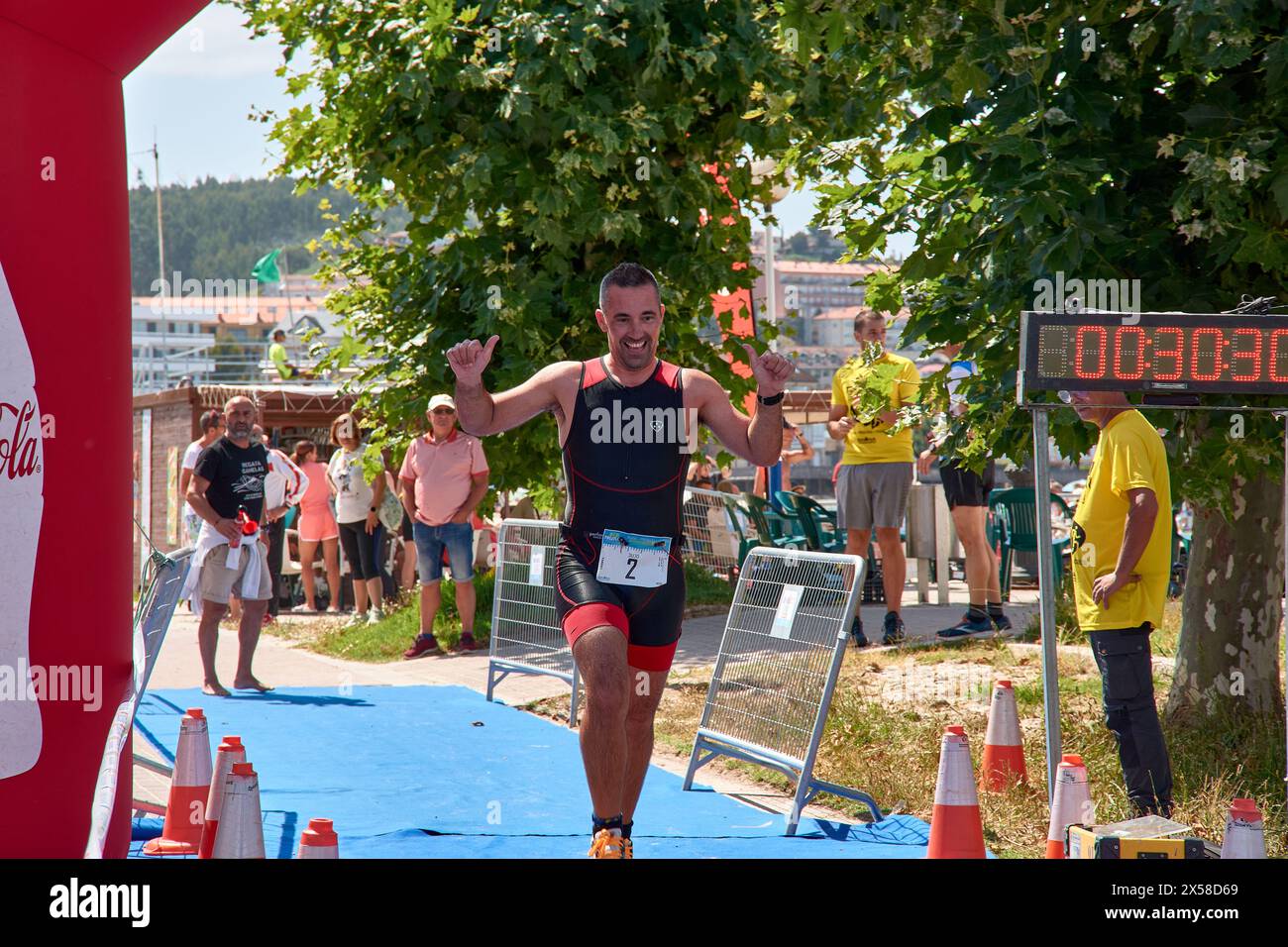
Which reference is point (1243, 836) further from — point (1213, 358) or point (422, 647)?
point (422, 647)

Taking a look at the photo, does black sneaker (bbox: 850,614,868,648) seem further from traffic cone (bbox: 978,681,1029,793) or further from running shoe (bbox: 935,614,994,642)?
traffic cone (bbox: 978,681,1029,793)

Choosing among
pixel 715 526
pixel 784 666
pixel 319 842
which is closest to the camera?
pixel 319 842

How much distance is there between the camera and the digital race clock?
16.5 ft

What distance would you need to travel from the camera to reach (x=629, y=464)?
546cm

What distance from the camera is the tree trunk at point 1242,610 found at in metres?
7.00

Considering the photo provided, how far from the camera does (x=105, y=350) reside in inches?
189

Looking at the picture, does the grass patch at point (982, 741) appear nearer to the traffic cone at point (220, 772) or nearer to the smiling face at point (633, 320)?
the smiling face at point (633, 320)

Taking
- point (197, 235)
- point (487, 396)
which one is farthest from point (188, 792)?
point (197, 235)

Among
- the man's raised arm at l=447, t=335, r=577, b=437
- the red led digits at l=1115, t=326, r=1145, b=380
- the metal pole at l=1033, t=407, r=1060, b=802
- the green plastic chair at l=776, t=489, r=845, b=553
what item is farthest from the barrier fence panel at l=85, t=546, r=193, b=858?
the green plastic chair at l=776, t=489, r=845, b=553

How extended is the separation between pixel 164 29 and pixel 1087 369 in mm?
3441

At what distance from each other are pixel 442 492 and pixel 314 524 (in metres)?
5.26

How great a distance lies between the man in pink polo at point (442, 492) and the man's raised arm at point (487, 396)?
6.29 metres

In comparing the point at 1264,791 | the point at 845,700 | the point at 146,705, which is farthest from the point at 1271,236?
the point at 146,705

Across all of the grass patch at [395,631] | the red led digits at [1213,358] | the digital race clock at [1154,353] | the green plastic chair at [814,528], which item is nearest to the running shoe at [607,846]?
the digital race clock at [1154,353]
